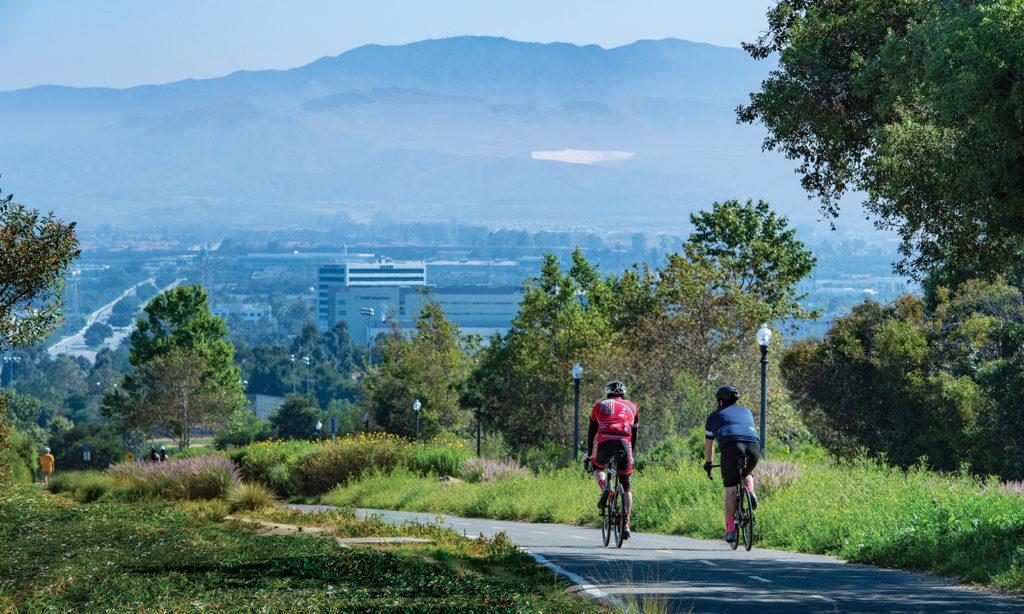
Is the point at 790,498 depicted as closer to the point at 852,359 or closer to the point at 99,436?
the point at 852,359

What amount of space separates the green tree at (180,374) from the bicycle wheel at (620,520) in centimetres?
6689

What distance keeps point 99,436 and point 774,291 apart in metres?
81.3

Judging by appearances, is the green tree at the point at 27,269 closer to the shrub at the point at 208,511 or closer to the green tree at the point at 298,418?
the shrub at the point at 208,511

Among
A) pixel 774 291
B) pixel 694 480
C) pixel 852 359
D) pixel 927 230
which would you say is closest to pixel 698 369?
→ pixel 852 359

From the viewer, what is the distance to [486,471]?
25.5 meters

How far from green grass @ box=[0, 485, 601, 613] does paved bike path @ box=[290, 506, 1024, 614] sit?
88 cm

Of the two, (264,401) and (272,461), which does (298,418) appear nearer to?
(264,401)

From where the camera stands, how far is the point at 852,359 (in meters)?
40.6

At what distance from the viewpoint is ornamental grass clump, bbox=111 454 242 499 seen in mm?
19844

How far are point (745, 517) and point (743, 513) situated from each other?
48 millimetres

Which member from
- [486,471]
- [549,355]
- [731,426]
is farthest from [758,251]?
[731,426]

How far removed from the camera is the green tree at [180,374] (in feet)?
253

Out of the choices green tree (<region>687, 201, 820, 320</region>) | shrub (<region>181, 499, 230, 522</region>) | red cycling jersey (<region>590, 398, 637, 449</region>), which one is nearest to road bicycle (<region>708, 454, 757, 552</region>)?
red cycling jersey (<region>590, 398, 637, 449</region>)

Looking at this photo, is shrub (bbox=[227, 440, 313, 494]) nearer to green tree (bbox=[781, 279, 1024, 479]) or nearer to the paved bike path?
the paved bike path
